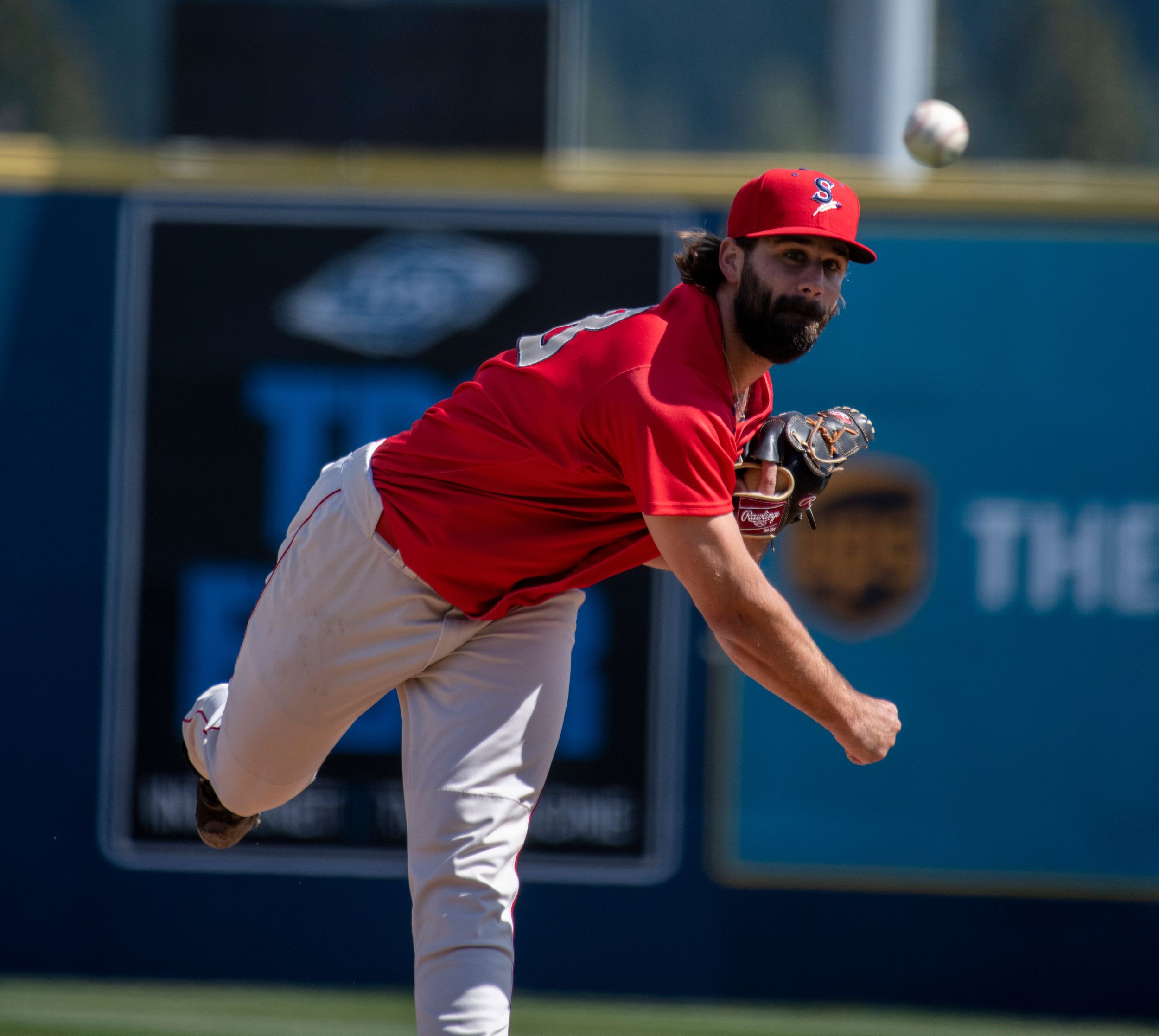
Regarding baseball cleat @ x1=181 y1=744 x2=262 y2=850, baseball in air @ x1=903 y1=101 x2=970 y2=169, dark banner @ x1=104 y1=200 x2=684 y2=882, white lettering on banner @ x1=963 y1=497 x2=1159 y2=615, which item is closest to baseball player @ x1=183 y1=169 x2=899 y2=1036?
baseball cleat @ x1=181 y1=744 x2=262 y2=850

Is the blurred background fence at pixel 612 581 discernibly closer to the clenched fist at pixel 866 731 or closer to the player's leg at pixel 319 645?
the player's leg at pixel 319 645

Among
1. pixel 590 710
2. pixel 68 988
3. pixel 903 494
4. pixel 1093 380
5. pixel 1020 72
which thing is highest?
pixel 1020 72

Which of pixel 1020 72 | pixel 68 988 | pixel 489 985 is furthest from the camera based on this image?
pixel 1020 72

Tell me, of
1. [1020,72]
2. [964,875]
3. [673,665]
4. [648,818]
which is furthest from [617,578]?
[1020,72]

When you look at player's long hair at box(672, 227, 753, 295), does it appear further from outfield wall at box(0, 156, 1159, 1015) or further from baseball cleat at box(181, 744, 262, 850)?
outfield wall at box(0, 156, 1159, 1015)

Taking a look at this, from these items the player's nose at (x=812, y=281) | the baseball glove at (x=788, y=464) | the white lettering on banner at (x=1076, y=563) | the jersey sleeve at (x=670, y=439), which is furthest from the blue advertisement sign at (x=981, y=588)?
the jersey sleeve at (x=670, y=439)

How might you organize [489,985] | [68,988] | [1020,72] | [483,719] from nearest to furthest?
[489,985] < [483,719] < [68,988] < [1020,72]

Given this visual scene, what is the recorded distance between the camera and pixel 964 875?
18.4ft

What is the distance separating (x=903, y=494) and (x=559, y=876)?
1.96m

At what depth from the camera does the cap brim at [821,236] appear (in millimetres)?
2867

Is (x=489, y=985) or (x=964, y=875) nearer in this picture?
(x=489, y=985)

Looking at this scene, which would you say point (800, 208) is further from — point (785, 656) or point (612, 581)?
point (612, 581)

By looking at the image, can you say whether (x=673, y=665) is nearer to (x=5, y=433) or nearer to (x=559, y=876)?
(x=559, y=876)

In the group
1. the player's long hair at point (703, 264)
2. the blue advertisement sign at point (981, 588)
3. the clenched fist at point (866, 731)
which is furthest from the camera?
the blue advertisement sign at point (981, 588)
